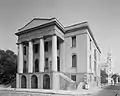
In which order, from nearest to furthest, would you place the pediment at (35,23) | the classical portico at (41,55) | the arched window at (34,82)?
the classical portico at (41,55)
the arched window at (34,82)
the pediment at (35,23)

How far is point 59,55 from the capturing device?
23.2 m

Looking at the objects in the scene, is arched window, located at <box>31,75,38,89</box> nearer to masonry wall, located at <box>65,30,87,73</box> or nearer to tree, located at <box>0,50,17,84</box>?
masonry wall, located at <box>65,30,87,73</box>

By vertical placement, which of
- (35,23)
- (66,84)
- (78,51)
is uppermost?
(35,23)

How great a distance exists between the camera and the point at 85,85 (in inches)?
685

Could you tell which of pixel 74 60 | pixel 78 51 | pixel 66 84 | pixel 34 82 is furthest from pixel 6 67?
pixel 78 51

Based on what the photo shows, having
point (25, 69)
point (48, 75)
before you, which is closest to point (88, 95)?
point (48, 75)

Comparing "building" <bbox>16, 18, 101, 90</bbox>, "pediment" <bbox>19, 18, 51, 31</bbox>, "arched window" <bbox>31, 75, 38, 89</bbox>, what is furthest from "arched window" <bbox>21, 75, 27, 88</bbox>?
"pediment" <bbox>19, 18, 51, 31</bbox>

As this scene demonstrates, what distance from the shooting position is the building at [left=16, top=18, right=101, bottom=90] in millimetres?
19438

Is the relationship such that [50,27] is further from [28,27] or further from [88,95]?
[88,95]

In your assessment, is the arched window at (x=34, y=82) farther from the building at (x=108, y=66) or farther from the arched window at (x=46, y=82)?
the building at (x=108, y=66)

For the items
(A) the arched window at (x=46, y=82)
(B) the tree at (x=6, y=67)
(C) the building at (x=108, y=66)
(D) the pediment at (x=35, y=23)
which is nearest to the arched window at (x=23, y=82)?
(A) the arched window at (x=46, y=82)

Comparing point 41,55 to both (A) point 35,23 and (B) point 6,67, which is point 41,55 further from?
(B) point 6,67

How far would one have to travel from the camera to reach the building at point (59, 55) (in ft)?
63.8

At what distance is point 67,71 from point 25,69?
413 inches
